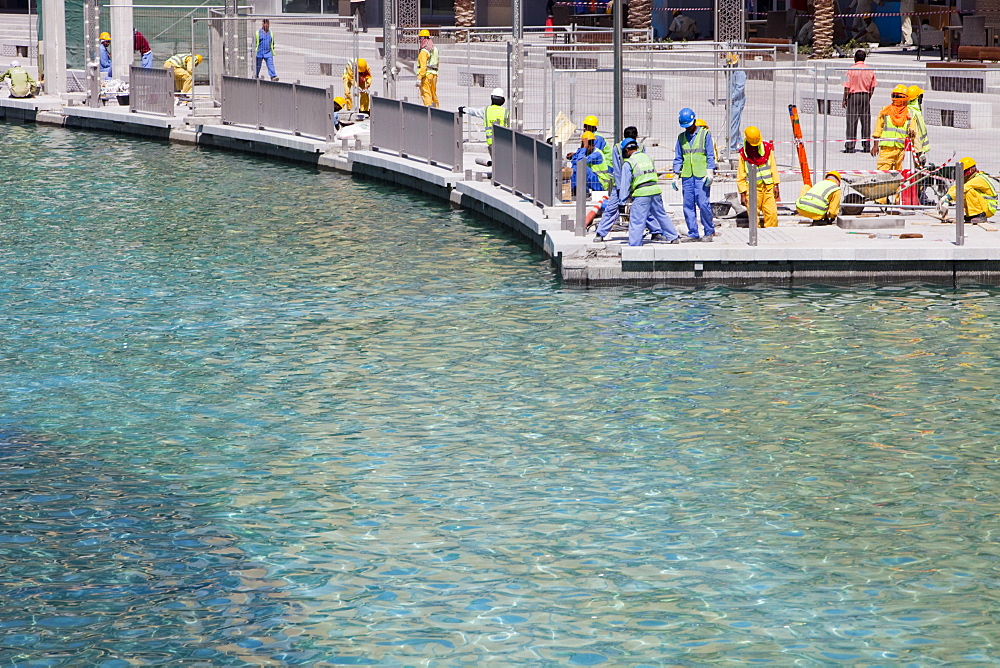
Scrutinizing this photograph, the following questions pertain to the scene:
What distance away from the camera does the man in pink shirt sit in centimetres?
2472

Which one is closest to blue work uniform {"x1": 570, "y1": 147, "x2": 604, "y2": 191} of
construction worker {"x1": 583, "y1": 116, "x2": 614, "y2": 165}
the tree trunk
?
construction worker {"x1": 583, "y1": 116, "x2": 614, "y2": 165}

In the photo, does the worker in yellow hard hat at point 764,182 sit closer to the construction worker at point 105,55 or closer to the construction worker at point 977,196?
the construction worker at point 977,196

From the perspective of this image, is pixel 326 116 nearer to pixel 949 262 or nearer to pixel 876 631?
pixel 949 262

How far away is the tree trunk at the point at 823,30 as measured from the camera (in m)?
38.4

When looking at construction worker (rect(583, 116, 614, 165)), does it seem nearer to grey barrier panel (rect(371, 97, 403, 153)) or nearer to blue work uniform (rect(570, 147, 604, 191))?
blue work uniform (rect(570, 147, 604, 191))

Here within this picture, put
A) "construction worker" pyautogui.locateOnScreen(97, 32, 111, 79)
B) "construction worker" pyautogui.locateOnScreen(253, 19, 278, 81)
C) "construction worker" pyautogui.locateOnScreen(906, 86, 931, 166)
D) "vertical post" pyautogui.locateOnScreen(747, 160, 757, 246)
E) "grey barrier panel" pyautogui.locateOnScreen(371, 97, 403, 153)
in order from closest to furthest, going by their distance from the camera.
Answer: "vertical post" pyautogui.locateOnScreen(747, 160, 757, 246) → "construction worker" pyautogui.locateOnScreen(906, 86, 931, 166) → "grey barrier panel" pyautogui.locateOnScreen(371, 97, 403, 153) → "construction worker" pyautogui.locateOnScreen(253, 19, 278, 81) → "construction worker" pyautogui.locateOnScreen(97, 32, 111, 79)

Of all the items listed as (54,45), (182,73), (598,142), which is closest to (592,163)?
(598,142)

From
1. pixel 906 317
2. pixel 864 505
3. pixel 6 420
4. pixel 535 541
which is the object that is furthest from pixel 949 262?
pixel 6 420

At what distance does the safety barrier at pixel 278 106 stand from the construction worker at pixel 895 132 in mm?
11926

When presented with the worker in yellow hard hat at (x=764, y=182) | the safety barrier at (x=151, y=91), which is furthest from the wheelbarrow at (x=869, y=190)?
the safety barrier at (x=151, y=91)

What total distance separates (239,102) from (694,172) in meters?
16.1

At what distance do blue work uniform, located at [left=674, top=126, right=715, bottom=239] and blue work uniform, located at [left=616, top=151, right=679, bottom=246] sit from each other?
0.94 feet

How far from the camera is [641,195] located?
18.1 meters

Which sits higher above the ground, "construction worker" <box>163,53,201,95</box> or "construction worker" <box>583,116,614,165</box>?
"construction worker" <box>163,53,201,95</box>
